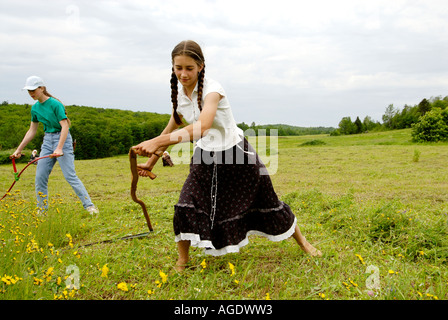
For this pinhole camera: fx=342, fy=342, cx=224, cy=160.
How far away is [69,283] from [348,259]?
239 centimetres

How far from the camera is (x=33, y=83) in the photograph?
481 centimetres

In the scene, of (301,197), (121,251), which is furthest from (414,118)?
(121,251)

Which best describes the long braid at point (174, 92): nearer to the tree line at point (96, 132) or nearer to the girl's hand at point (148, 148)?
the girl's hand at point (148, 148)

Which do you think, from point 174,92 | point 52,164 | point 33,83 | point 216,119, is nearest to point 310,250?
point 216,119

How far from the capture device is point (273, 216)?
10.2 ft

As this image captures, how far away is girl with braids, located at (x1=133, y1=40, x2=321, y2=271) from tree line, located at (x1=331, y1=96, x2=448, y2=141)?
28.2 m

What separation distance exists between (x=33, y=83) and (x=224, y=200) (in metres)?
3.54

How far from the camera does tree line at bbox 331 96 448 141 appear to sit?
90.9 feet

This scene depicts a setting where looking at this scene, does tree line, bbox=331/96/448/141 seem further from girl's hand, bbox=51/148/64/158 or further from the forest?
girl's hand, bbox=51/148/64/158

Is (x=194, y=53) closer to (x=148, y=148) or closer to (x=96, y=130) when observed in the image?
(x=148, y=148)

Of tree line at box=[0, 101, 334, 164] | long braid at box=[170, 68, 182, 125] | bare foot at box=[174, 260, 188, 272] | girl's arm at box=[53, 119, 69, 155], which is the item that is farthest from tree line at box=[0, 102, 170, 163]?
bare foot at box=[174, 260, 188, 272]

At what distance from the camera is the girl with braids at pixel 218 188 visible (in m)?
2.78

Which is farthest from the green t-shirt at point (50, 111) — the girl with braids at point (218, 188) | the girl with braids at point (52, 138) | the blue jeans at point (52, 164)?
the girl with braids at point (218, 188)
